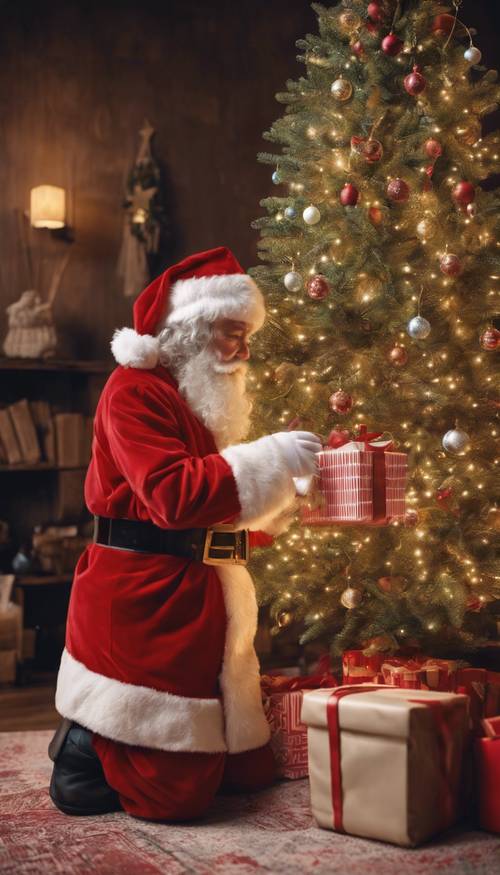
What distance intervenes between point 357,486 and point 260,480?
277 millimetres

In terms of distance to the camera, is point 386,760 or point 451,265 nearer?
point 386,760

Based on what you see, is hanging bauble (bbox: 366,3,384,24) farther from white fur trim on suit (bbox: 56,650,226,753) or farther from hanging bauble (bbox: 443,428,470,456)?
white fur trim on suit (bbox: 56,650,226,753)

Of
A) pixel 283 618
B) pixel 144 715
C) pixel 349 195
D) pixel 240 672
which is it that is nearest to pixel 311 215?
pixel 349 195

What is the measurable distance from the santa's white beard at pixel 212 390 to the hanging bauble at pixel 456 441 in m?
0.66

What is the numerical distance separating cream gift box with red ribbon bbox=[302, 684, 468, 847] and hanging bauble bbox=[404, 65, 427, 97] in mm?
1850

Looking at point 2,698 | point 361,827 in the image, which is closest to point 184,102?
point 2,698

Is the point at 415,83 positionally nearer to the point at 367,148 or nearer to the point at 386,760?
the point at 367,148

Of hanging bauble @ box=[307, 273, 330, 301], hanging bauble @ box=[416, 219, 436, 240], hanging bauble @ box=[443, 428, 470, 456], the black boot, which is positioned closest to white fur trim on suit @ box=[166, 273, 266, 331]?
hanging bauble @ box=[307, 273, 330, 301]

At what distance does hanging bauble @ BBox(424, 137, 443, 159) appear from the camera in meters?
3.01

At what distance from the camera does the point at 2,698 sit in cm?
453

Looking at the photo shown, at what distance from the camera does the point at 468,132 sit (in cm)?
313

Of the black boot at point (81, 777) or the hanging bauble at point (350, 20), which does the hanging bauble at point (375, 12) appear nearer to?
the hanging bauble at point (350, 20)

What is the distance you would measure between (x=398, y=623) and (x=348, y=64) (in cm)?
189

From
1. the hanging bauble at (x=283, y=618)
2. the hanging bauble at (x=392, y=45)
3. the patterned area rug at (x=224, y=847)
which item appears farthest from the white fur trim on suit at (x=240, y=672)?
the hanging bauble at (x=392, y=45)
